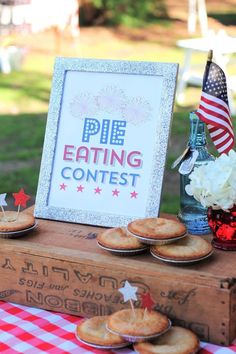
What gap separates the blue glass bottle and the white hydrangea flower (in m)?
0.17

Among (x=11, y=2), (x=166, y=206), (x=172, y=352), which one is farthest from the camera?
(x=11, y=2)

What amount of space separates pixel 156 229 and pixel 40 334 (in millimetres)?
287

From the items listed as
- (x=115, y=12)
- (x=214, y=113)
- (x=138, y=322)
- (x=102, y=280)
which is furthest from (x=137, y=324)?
(x=115, y=12)

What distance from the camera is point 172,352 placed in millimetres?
1112

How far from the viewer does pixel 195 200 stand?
1.51 m

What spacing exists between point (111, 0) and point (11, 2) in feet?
8.63

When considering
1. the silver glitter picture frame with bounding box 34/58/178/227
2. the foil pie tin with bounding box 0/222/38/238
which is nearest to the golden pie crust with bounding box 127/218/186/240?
the silver glitter picture frame with bounding box 34/58/178/227

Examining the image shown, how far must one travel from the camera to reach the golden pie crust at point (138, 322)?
45.0 inches

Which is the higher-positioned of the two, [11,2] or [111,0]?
[111,0]

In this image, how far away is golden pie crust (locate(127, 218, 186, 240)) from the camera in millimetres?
1274

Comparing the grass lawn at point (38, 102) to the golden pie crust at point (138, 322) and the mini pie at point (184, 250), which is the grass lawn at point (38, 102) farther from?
the golden pie crust at point (138, 322)

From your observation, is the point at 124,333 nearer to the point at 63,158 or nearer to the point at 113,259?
the point at 113,259

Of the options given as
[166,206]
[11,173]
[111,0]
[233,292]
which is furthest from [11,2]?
[233,292]

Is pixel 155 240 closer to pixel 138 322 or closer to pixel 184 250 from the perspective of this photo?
pixel 184 250
